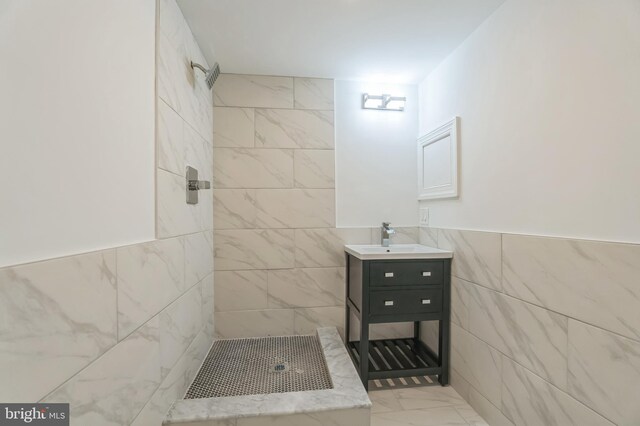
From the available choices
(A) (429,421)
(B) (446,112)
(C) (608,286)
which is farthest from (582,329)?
(B) (446,112)

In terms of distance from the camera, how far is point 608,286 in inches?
37.6

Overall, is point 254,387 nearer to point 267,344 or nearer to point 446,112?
point 267,344

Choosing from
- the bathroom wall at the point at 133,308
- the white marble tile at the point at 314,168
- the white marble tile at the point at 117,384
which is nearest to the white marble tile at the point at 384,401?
the bathroom wall at the point at 133,308

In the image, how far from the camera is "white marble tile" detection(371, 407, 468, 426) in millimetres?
1533

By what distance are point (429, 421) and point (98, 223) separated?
5.93 ft

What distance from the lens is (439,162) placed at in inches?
80.9

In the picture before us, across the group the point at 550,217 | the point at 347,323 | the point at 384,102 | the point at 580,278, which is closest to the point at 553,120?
the point at 550,217

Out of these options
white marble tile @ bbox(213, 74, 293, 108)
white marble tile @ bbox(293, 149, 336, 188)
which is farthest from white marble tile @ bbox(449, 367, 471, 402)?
white marble tile @ bbox(213, 74, 293, 108)

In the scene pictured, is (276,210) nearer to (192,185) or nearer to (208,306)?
(192,185)

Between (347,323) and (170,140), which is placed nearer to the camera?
(170,140)

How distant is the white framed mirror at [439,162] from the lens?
6.09ft

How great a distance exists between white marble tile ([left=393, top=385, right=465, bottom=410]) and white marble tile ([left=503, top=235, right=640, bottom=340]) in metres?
0.83

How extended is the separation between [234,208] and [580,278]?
1.99 m

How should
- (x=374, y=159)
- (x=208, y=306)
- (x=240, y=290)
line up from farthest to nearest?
(x=374, y=159) → (x=240, y=290) → (x=208, y=306)
